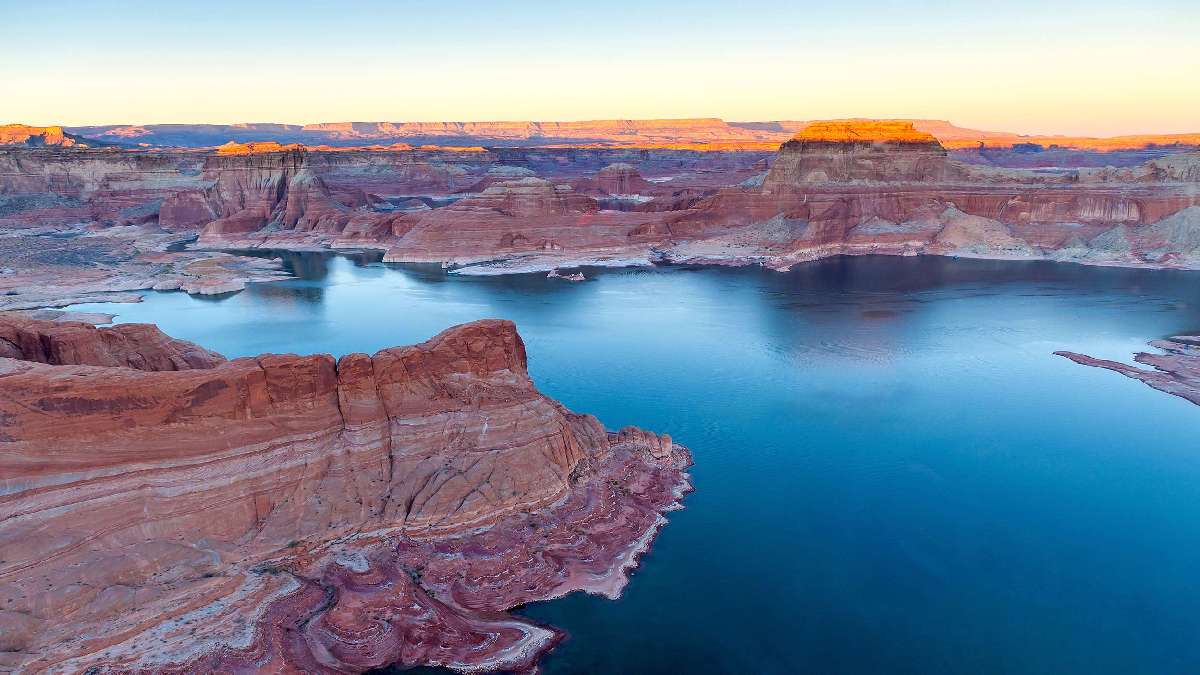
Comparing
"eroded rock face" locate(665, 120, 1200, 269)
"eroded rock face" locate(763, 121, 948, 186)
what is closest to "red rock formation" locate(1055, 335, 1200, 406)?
"eroded rock face" locate(665, 120, 1200, 269)

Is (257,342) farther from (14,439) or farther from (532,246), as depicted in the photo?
(532,246)

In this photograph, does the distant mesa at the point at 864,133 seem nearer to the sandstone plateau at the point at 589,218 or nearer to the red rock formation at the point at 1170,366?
the sandstone plateau at the point at 589,218

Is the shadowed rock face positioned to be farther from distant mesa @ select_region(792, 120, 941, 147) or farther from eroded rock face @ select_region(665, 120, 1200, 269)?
distant mesa @ select_region(792, 120, 941, 147)

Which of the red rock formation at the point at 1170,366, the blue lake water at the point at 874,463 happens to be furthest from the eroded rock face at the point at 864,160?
the red rock formation at the point at 1170,366

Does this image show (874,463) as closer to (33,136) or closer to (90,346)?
(90,346)

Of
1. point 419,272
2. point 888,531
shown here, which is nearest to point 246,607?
point 888,531

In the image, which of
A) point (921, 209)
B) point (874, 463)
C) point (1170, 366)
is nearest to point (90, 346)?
point (874, 463)

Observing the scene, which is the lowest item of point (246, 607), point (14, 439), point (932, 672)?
point (932, 672)
